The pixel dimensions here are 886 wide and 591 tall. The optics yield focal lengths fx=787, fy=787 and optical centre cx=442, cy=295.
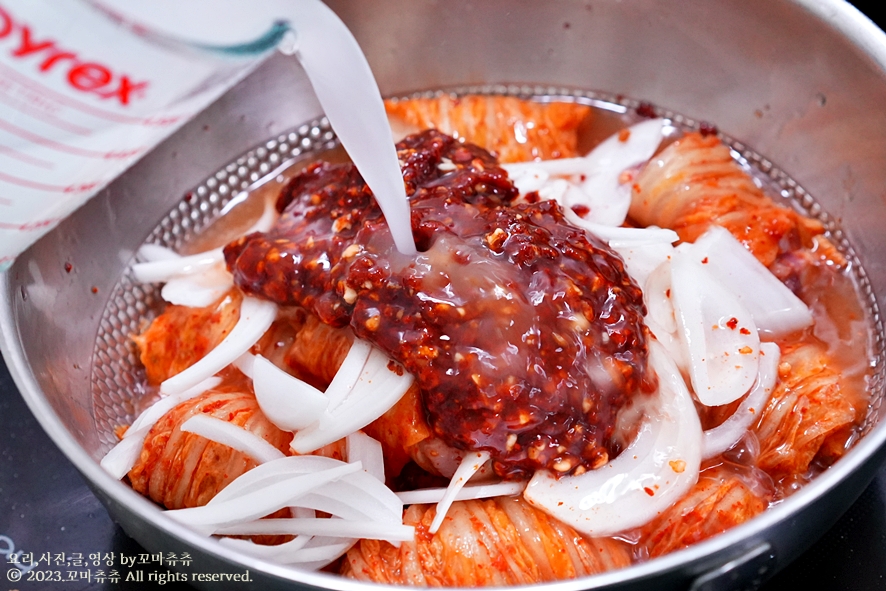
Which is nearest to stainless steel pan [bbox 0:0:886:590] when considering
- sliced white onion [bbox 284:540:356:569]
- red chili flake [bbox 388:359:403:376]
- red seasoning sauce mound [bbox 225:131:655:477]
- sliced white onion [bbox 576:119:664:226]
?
sliced white onion [bbox 576:119:664:226]

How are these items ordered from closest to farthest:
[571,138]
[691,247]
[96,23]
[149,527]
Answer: [96,23] < [149,527] < [691,247] < [571,138]

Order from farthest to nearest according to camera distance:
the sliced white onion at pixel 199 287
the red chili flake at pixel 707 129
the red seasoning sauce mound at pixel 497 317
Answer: the red chili flake at pixel 707 129
the sliced white onion at pixel 199 287
the red seasoning sauce mound at pixel 497 317

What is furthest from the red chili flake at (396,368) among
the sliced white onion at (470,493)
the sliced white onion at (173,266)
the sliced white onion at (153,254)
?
the sliced white onion at (153,254)

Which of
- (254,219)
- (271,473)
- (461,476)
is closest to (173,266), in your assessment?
(254,219)

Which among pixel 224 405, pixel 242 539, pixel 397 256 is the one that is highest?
pixel 397 256

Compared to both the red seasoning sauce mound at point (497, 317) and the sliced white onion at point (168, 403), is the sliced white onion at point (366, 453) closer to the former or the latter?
the red seasoning sauce mound at point (497, 317)

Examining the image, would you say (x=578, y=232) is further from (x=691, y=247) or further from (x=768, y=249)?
(x=768, y=249)

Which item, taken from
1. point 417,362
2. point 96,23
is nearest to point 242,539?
point 417,362

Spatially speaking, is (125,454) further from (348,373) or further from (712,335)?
(712,335)
